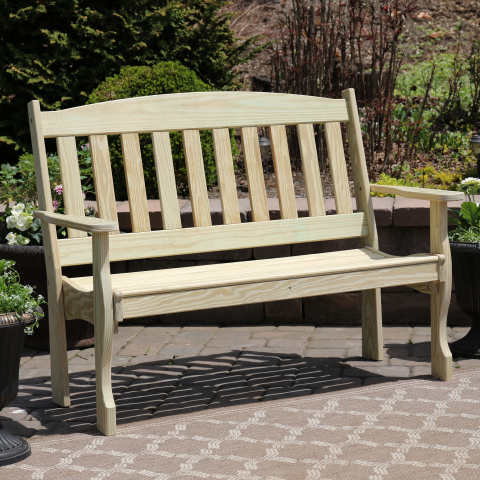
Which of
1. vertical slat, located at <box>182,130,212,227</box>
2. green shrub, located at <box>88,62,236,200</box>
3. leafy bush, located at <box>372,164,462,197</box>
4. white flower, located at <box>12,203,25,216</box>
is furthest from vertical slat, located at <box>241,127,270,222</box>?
leafy bush, located at <box>372,164,462,197</box>

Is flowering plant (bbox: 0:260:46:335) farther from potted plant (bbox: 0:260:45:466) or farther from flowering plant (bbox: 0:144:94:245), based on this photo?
flowering plant (bbox: 0:144:94:245)

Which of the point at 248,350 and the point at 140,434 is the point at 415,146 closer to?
the point at 248,350

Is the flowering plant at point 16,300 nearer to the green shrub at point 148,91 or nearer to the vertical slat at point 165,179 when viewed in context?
the vertical slat at point 165,179

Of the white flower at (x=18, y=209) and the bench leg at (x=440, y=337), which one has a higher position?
the white flower at (x=18, y=209)

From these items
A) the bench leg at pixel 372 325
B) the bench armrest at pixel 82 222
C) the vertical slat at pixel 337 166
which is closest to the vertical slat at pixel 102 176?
the bench armrest at pixel 82 222

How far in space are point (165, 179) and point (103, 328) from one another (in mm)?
859

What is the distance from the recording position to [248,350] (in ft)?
12.6

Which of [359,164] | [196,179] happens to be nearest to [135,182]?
[196,179]

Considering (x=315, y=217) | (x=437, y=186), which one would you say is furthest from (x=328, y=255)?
(x=437, y=186)

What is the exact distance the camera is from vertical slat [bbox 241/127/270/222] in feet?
11.2

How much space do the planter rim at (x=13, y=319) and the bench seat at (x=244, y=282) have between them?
0.79 feet

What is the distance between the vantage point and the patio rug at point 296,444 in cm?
242

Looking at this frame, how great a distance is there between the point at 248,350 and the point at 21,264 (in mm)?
1294

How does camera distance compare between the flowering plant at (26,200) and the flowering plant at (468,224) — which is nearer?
the flowering plant at (468,224)
